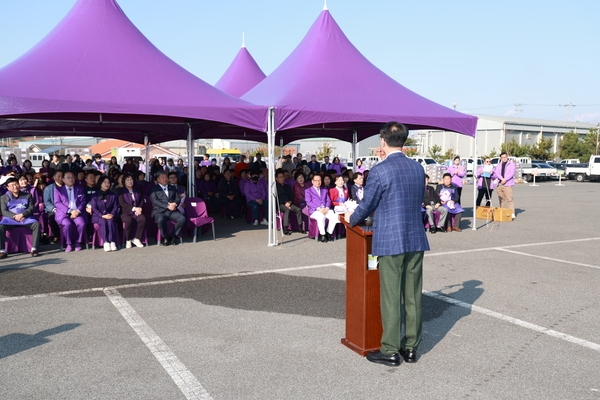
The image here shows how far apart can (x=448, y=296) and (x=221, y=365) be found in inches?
124

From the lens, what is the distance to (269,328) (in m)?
5.24

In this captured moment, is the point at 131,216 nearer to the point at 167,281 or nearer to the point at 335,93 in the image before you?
the point at 167,281

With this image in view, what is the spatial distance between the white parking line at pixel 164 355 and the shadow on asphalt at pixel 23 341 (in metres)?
0.61

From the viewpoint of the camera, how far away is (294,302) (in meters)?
6.18

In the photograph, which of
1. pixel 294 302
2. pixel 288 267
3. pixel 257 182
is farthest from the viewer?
pixel 257 182

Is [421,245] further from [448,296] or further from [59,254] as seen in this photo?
[59,254]

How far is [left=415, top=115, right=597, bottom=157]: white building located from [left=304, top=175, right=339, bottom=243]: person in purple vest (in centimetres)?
5598

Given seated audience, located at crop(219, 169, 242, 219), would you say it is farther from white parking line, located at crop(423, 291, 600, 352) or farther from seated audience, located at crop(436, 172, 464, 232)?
white parking line, located at crop(423, 291, 600, 352)

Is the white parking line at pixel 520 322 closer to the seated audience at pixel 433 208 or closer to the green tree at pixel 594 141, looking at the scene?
the seated audience at pixel 433 208

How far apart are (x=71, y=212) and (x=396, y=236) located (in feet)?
22.7

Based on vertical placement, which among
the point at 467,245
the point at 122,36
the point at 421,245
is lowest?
the point at 467,245

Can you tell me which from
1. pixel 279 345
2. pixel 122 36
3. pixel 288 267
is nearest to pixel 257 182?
pixel 122 36

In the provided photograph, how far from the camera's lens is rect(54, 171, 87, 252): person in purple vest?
30.8 feet

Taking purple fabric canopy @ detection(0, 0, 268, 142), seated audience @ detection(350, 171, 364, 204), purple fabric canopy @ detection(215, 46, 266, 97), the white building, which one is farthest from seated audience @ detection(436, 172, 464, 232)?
the white building
